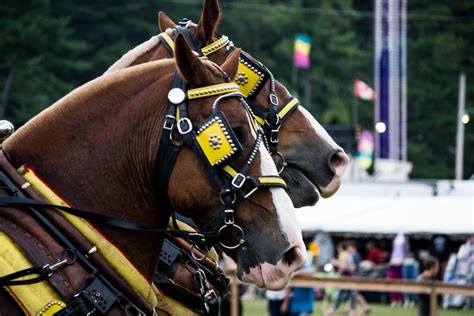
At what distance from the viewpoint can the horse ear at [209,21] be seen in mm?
6203

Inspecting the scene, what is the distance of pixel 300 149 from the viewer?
A: 6453 millimetres

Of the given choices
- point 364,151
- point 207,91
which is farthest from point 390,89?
point 207,91

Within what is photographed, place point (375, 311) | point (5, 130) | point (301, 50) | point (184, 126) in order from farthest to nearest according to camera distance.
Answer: point (301, 50) → point (375, 311) → point (5, 130) → point (184, 126)

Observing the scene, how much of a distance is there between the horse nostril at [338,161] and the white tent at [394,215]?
1927 centimetres

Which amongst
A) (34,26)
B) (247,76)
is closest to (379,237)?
(34,26)

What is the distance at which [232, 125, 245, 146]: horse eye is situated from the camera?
453 centimetres

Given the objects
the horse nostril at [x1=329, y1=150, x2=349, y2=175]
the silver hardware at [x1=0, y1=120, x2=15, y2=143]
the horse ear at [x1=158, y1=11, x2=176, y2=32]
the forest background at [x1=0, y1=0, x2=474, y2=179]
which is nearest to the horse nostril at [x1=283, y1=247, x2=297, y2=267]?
the silver hardware at [x1=0, y1=120, x2=15, y2=143]

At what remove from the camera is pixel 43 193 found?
4.52 m

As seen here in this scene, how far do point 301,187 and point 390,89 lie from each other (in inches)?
1241

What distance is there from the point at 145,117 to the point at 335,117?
2160 inches

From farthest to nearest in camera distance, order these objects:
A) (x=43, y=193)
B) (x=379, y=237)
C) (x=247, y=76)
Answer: (x=379, y=237) → (x=247, y=76) → (x=43, y=193)

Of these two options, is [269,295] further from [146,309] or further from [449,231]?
[146,309]

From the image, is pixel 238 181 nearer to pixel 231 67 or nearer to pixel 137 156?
pixel 137 156

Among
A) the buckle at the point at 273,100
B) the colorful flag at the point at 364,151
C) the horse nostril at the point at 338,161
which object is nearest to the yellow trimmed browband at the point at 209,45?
the buckle at the point at 273,100
